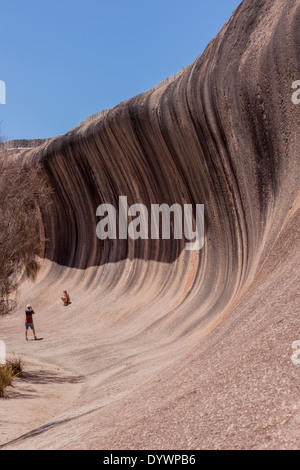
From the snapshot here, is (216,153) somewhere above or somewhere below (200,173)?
above

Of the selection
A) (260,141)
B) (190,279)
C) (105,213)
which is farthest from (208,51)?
(105,213)

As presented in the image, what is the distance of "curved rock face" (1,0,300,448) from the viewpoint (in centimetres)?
1024

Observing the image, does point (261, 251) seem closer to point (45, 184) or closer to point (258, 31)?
point (258, 31)

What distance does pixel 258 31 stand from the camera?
11.0 metres

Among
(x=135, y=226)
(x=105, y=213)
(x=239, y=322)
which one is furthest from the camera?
(x=105, y=213)

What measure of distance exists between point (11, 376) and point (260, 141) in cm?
689

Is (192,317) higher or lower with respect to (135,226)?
lower

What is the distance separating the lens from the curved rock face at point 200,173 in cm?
1024

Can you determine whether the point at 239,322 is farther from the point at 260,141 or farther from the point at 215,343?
the point at 260,141

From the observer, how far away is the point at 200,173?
13.7 metres

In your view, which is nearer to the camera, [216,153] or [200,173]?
[216,153]

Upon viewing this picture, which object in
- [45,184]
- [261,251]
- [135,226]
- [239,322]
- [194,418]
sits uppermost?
[45,184]
